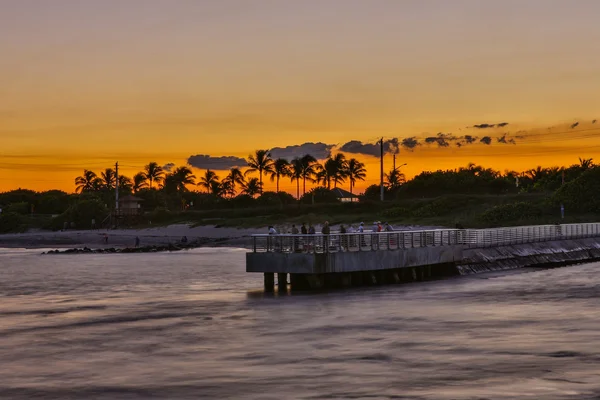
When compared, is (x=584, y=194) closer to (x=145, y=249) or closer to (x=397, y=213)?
(x=397, y=213)

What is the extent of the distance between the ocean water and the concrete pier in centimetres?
148

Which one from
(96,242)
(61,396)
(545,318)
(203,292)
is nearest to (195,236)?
(96,242)

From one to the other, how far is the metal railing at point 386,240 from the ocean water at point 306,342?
2.42m

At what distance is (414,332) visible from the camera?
30.3m

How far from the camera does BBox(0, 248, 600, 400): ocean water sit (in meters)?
21.4

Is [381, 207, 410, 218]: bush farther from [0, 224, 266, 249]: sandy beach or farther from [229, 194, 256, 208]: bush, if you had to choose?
[229, 194, 256, 208]: bush

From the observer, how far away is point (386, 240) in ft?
160

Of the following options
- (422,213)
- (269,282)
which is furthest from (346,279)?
(422,213)

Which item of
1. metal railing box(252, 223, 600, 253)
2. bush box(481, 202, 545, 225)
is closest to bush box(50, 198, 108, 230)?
bush box(481, 202, 545, 225)

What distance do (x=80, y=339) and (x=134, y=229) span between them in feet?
382

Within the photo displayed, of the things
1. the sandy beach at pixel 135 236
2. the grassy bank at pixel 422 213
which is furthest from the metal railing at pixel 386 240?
the sandy beach at pixel 135 236

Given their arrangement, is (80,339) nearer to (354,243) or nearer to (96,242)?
(354,243)

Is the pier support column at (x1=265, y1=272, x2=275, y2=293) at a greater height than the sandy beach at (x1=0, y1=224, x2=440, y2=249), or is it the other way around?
the sandy beach at (x1=0, y1=224, x2=440, y2=249)

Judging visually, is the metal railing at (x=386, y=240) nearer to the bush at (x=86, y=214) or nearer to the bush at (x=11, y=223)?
the bush at (x=86, y=214)
